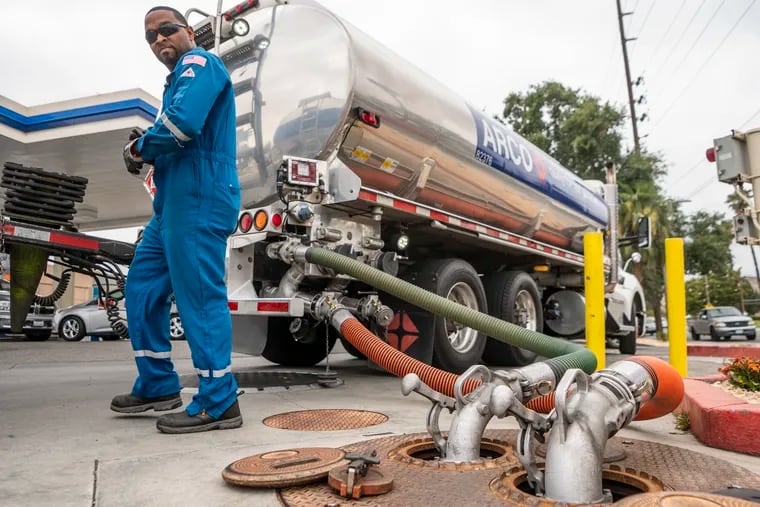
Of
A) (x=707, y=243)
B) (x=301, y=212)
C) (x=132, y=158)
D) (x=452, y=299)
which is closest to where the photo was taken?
(x=132, y=158)

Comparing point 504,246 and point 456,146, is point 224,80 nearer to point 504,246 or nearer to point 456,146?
point 456,146

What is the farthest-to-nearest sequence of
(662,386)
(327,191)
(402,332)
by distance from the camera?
(402,332)
(327,191)
(662,386)

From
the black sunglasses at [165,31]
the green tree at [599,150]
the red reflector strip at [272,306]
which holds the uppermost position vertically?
the green tree at [599,150]

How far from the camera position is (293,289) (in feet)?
14.4

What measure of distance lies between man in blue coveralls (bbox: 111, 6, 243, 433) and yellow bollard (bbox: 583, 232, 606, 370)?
3.01m

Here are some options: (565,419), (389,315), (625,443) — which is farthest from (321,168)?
(565,419)

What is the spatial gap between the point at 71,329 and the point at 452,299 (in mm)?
11274

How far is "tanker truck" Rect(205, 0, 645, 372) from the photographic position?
4.32m

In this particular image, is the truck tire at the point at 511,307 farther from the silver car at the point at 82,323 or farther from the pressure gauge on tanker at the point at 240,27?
the silver car at the point at 82,323

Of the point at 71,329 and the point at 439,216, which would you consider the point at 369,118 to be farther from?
the point at 71,329

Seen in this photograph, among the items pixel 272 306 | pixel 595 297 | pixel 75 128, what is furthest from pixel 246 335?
pixel 75 128

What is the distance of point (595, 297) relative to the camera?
488 centimetres

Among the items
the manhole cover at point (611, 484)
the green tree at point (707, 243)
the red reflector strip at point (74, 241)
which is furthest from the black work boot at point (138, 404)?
the green tree at point (707, 243)

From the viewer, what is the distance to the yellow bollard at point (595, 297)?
478 centimetres
